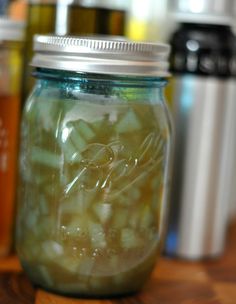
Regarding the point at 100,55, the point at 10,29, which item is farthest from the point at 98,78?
the point at 10,29

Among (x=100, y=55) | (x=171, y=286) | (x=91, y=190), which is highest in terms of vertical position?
(x=100, y=55)

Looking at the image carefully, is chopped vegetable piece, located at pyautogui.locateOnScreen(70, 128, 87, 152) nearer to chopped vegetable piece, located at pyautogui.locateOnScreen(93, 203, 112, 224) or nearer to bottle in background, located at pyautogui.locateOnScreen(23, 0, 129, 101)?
chopped vegetable piece, located at pyautogui.locateOnScreen(93, 203, 112, 224)

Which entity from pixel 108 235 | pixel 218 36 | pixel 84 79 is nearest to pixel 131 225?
pixel 108 235

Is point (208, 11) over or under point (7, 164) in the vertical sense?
over

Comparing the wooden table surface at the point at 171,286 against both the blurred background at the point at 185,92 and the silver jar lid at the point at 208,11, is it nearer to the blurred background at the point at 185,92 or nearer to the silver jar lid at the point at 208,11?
the blurred background at the point at 185,92

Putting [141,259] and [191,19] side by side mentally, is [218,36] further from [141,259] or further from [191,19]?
[141,259]

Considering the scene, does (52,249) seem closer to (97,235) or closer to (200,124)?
(97,235)

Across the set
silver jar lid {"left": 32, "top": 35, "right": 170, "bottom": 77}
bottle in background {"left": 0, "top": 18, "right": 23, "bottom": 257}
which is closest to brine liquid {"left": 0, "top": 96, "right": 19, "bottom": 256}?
bottle in background {"left": 0, "top": 18, "right": 23, "bottom": 257}
